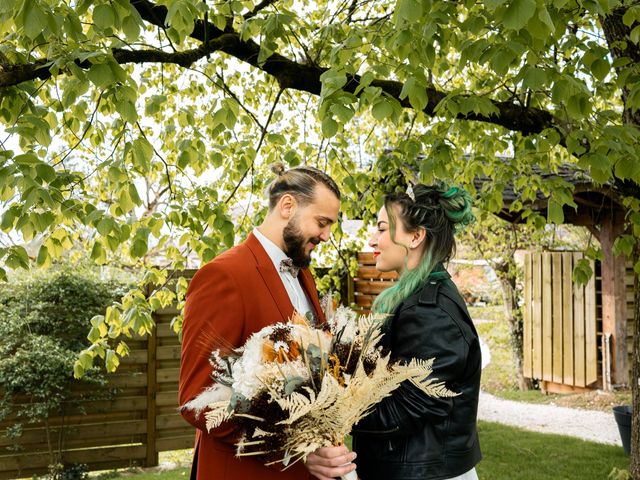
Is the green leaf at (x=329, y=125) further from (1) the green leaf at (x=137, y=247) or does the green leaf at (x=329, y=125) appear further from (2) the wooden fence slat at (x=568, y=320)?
(2) the wooden fence slat at (x=568, y=320)

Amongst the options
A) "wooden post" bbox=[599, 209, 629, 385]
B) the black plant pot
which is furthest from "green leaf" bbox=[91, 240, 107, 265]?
"wooden post" bbox=[599, 209, 629, 385]

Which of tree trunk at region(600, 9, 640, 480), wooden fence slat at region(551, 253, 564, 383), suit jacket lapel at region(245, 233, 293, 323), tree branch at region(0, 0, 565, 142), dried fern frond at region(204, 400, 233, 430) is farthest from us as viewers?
wooden fence slat at region(551, 253, 564, 383)

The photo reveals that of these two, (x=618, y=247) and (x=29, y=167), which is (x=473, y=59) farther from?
(x=618, y=247)

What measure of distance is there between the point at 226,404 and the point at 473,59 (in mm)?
2105

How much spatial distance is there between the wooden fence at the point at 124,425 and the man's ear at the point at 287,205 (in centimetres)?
466

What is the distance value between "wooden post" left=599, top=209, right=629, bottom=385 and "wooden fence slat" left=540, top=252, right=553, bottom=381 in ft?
3.71

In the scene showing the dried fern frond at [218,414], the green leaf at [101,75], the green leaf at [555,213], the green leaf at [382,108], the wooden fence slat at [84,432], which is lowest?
the wooden fence slat at [84,432]

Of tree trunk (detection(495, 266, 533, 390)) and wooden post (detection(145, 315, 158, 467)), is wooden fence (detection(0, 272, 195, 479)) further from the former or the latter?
tree trunk (detection(495, 266, 533, 390))

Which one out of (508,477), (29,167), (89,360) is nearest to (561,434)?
(508,477)

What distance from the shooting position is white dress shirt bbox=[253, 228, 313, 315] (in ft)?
8.52

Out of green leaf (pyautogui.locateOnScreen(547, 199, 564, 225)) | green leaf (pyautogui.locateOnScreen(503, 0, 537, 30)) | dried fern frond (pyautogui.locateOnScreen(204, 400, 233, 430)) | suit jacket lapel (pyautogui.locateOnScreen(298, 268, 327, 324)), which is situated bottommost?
dried fern frond (pyautogui.locateOnScreen(204, 400, 233, 430))

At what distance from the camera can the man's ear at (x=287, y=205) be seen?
2578mm

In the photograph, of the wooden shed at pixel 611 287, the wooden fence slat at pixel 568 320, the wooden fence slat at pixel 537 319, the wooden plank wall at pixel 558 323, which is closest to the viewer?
the wooden shed at pixel 611 287

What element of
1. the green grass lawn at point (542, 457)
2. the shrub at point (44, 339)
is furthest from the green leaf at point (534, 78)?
the shrub at point (44, 339)
